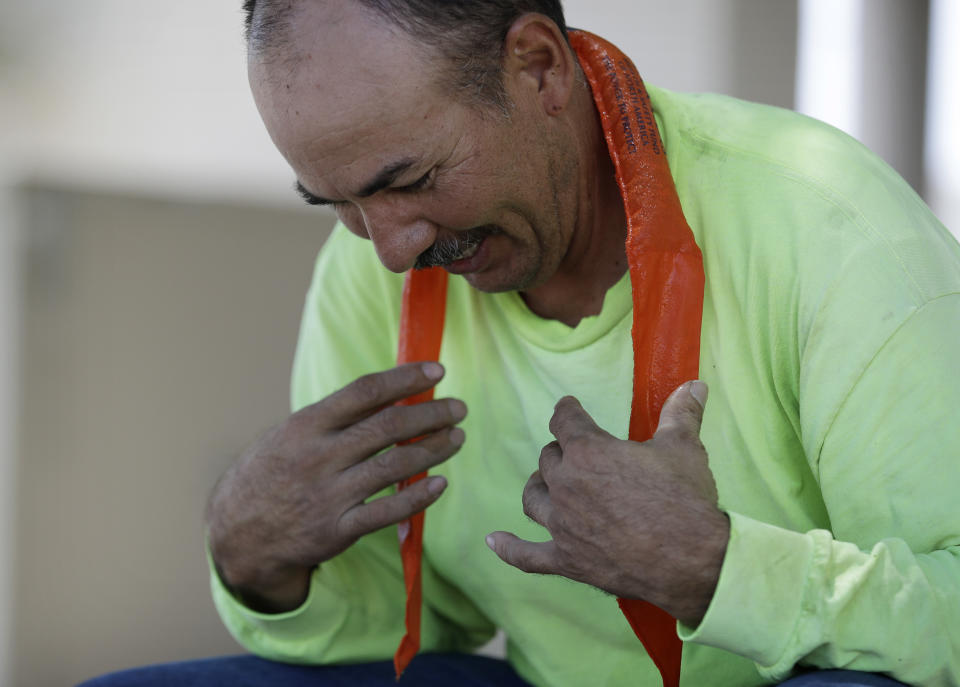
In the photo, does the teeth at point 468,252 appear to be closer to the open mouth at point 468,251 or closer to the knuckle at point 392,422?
the open mouth at point 468,251

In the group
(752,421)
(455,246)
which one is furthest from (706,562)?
(455,246)

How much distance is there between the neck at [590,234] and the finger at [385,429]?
22cm

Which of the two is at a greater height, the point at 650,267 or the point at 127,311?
the point at 650,267

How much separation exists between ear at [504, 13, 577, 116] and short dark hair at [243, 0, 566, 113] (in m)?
0.02

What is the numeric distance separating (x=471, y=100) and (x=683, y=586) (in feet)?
1.93

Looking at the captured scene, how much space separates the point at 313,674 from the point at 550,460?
68 centimetres

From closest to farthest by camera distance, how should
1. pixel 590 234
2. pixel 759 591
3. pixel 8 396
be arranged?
pixel 759 591, pixel 590 234, pixel 8 396

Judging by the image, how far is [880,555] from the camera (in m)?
1.03

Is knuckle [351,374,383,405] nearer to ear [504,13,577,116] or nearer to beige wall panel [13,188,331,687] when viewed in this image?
ear [504,13,577,116]

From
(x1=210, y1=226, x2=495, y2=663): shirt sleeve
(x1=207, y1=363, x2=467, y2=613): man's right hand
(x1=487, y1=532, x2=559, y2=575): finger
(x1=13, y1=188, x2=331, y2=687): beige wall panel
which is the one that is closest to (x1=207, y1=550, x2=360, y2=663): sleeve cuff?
(x1=210, y1=226, x2=495, y2=663): shirt sleeve

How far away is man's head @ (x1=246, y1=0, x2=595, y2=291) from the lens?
3.95ft

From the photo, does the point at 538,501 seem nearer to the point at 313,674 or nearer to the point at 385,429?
the point at 385,429

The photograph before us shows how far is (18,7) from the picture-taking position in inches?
102

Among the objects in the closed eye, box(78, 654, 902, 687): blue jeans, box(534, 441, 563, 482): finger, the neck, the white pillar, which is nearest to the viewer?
box(534, 441, 563, 482): finger
